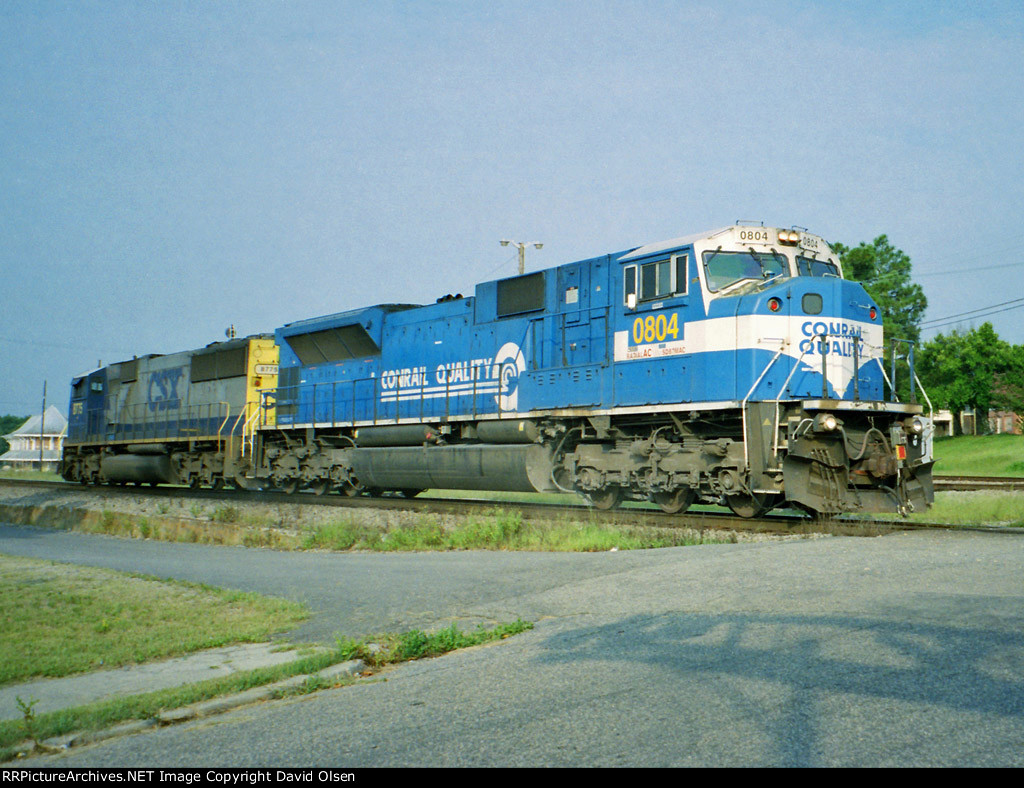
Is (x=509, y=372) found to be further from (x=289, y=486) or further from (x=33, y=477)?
(x=33, y=477)

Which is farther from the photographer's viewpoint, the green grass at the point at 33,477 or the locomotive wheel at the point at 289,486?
the green grass at the point at 33,477

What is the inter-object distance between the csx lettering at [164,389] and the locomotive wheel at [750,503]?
18645mm

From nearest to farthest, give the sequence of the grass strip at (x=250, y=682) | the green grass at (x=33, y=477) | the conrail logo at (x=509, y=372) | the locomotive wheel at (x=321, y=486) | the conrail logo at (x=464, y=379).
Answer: the grass strip at (x=250, y=682) < the conrail logo at (x=509, y=372) < the conrail logo at (x=464, y=379) < the locomotive wheel at (x=321, y=486) < the green grass at (x=33, y=477)

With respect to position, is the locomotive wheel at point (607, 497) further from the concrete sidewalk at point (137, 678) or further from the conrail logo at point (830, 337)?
the concrete sidewalk at point (137, 678)

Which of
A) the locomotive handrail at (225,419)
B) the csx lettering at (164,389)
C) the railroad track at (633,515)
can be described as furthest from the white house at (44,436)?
the railroad track at (633,515)

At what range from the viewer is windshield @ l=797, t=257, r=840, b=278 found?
40.7ft

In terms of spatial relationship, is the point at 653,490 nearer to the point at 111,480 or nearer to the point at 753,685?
the point at 753,685

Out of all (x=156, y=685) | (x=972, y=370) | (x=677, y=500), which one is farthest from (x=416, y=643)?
(x=972, y=370)

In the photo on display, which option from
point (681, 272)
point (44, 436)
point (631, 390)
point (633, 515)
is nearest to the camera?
point (681, 272)

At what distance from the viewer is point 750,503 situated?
12156 mm

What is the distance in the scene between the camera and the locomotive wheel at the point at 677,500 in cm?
1283

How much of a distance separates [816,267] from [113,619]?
9.97m

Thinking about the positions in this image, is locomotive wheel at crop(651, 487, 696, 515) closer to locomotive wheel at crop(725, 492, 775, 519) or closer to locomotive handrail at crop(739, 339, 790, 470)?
locomotive wheel at crop(725, 492, 775, 519)
